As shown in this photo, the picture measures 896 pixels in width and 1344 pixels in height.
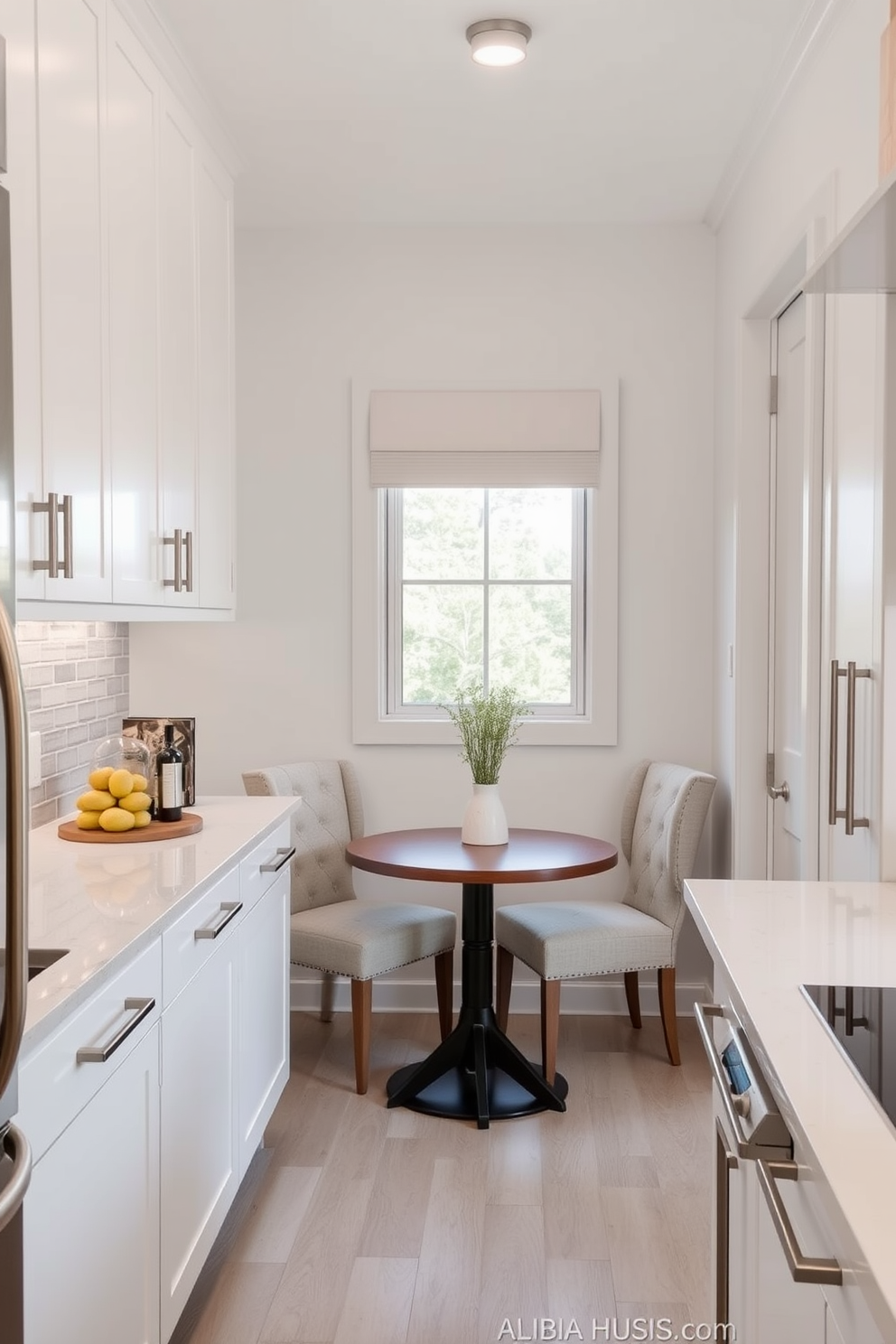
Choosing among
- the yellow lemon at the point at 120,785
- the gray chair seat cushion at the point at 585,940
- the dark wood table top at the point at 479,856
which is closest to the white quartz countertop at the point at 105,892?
the yellow lemon at the point at 120,785

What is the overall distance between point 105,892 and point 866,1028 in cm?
131

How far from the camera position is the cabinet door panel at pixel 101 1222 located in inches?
55.2

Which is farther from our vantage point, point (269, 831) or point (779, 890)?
point (269, 831)

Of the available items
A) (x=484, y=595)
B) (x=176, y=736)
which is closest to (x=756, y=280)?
(x=484, y=595)

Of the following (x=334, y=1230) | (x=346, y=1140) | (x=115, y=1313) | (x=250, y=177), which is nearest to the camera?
(x=115, y=1313)

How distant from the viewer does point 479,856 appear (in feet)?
11.0

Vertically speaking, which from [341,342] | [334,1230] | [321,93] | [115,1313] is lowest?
[334,1230]

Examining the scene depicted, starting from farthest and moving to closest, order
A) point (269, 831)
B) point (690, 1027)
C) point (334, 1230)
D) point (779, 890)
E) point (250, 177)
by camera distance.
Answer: point (690, 1027) → point (250, 177) → point (269, 831) → point (334, 1230) → point (779, 890)

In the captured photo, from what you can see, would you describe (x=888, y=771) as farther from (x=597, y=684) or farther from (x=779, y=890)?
(x=597, y=684)

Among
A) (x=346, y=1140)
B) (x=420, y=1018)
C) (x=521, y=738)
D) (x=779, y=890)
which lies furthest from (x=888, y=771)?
(x=420, y=1018)

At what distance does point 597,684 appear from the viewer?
159 inches

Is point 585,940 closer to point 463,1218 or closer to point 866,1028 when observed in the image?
point 463,1218

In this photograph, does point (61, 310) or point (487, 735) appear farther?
point (487, 735)

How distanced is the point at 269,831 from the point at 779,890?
1.35m
